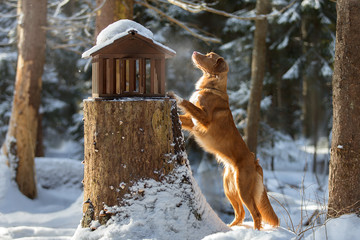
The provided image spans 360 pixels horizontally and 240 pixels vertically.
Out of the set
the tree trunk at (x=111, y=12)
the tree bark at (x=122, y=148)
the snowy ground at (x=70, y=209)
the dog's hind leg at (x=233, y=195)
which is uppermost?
the tree trunk at (x=111, y=12)

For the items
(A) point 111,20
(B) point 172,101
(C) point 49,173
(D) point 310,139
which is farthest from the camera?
(D) point 310,139

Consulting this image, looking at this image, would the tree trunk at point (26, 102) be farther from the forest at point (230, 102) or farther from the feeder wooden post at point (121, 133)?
the feeder wooden post at point (121, 133)

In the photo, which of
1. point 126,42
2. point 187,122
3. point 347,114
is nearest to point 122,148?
point 126,42

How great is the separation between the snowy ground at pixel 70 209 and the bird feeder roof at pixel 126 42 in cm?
144

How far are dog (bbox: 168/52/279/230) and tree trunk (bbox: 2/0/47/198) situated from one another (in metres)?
5.22

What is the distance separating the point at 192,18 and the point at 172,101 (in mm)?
9491

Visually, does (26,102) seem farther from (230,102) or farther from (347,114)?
(347,114)

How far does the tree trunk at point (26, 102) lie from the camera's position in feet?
25.2

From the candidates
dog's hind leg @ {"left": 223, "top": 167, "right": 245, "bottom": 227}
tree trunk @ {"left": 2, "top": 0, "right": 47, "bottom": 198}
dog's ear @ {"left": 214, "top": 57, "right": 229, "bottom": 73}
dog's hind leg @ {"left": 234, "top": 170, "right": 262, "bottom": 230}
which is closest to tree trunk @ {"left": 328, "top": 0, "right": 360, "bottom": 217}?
dog's hind leg @ {"left": 234, "top": 170, "right": 262, "bottom": 230}

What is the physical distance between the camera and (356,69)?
348cm

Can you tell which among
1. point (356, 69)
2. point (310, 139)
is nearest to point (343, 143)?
point (356, 69)

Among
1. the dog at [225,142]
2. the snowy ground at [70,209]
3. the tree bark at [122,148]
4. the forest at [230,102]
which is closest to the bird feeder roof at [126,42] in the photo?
the tree bark at [122,148]

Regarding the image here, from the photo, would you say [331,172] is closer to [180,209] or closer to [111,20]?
[180,209]

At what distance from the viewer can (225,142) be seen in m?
3.81
